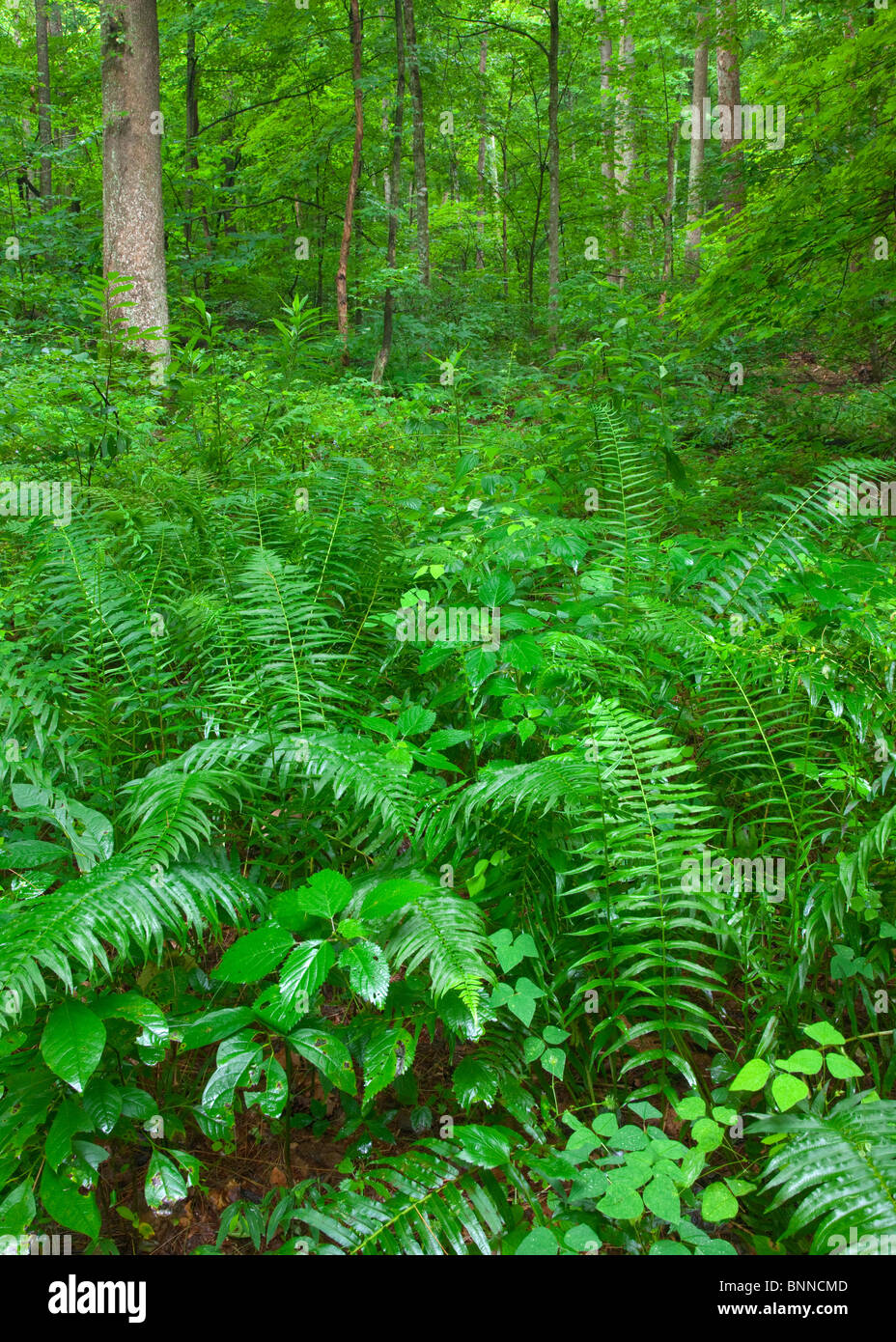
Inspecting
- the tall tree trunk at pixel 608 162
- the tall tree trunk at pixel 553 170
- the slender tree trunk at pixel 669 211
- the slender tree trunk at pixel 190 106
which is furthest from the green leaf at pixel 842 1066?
the slender tree trunk at pixel 669 211

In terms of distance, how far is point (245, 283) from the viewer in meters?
11.6

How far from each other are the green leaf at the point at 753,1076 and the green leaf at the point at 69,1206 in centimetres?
132

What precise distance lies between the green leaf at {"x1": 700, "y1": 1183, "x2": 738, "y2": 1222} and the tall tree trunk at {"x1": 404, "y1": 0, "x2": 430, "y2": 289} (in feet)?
36.5

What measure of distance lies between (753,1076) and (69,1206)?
1417 millimetres

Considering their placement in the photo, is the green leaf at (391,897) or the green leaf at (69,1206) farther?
the green leaf at (391,897)

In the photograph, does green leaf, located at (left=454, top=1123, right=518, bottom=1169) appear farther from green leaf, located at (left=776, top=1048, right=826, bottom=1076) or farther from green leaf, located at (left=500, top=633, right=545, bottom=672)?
green leaf, located at (left=500, top=633, right=545, bottom=672)

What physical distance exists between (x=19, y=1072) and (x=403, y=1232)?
35.9 inches

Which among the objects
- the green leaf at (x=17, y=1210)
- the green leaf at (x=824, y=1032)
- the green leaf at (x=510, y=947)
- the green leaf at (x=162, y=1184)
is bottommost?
the green leaf at (x=162, y=1184)

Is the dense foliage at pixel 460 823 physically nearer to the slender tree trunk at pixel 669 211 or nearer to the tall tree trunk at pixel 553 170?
the tall tree trunk at pixel 553 170

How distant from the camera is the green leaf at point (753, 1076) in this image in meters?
1.55

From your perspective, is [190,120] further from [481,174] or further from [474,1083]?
[474,1083]

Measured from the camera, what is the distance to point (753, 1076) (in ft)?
5.17

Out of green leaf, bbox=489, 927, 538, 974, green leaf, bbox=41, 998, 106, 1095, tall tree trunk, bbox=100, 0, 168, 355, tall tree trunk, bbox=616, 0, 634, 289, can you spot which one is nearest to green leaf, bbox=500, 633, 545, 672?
green leaf, bbox=489, 927, 538, 974
